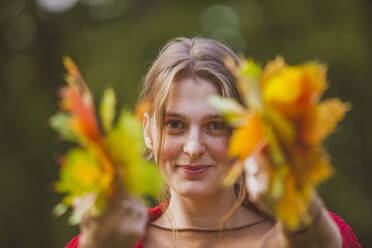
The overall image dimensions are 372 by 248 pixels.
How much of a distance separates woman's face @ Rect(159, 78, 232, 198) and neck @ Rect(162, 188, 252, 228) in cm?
9

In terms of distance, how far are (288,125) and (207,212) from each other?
0.94 meters

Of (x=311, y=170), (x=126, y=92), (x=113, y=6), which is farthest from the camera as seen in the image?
(x=113, y=6)

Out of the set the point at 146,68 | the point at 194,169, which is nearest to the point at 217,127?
the point at 194,169

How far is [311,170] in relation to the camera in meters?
1.21

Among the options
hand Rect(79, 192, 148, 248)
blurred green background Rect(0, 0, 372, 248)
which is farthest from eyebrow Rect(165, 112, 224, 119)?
blurred green background Rect(0, 0, 372, 248)

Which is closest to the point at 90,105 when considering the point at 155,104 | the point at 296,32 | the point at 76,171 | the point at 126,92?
the point at 76,171

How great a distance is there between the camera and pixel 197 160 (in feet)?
6.19

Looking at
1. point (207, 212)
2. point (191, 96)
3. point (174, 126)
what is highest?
point (191, 96)

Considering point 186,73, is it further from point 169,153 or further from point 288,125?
point 288,125

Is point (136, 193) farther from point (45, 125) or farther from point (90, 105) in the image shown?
point (45, 125)

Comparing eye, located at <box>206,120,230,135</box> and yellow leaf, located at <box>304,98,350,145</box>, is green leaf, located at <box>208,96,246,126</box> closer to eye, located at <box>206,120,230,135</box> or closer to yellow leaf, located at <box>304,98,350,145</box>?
yellow leaf, located at <box>304,98,350,145</box>

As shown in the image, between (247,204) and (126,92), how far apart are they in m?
3.24

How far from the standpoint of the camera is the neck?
2023 mm

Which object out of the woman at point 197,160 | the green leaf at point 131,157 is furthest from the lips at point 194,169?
the green leaf at point 131,157
